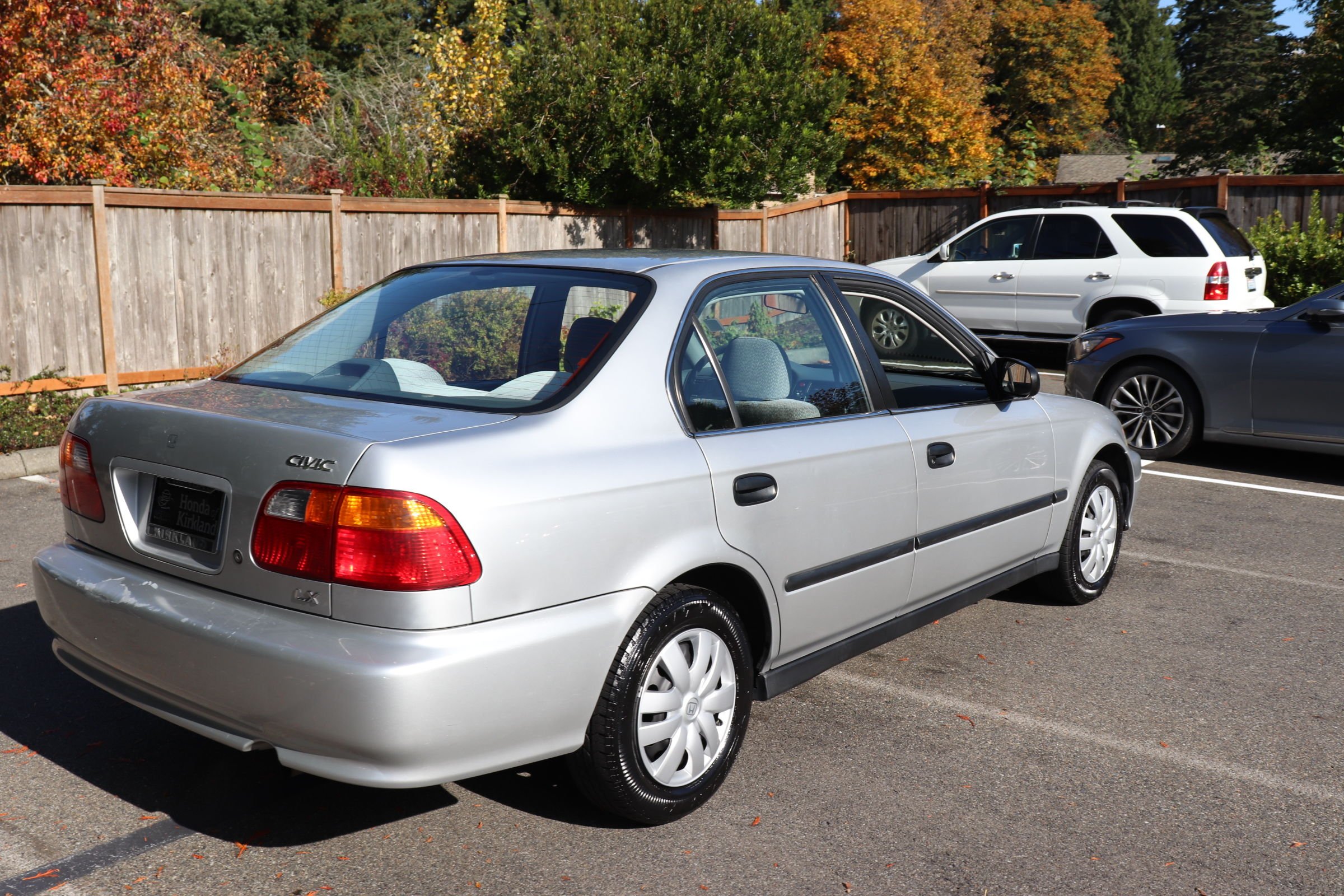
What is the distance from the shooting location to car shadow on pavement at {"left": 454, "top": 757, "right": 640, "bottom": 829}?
3.48 m

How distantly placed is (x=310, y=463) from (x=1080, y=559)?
381 centimetres

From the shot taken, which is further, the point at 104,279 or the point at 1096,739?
the point at 104,279

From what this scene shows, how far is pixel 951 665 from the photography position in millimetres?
4836

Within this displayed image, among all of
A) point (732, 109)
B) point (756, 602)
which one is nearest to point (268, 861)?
point (756, 602)

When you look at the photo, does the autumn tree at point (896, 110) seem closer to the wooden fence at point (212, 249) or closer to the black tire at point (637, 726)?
the wooden fence at point (212, 249)

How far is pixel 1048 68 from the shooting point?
52719 millimetres

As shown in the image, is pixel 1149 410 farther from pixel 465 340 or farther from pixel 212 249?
pixel 212 249

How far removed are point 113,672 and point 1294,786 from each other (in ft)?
11.7

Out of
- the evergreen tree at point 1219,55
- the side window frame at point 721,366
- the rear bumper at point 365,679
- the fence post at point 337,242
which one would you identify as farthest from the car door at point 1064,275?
the evergreen tree at point 1219,55

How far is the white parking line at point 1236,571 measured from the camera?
6004 millimetres

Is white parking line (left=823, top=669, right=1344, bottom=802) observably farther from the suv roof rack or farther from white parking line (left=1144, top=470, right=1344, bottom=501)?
the suv roof rack

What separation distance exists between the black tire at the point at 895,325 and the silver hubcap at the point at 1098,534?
45.0 inches

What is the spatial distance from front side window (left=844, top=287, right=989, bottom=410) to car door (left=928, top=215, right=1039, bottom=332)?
375 inches

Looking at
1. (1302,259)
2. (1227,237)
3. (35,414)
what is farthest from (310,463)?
(1302,259)
